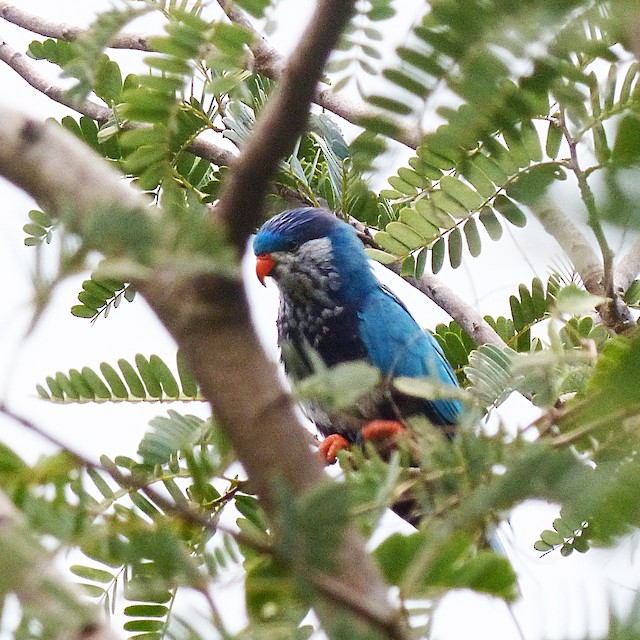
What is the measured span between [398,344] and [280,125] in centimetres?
235

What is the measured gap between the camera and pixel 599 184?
540mm

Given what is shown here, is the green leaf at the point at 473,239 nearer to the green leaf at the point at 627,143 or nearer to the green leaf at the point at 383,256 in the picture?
the green leaf at the point at 383,256

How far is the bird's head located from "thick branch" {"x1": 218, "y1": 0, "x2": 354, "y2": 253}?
246 cm

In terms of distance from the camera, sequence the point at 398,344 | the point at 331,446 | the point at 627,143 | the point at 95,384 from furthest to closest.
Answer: the point at 398,344 < the point at 331,446 < the point at 95,384 < the point at 627,143

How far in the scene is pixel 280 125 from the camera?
2.55 ft

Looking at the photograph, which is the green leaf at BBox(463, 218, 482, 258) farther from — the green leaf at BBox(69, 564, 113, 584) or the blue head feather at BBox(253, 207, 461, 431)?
the green leaf at BBox(69, 564, 113, 584)

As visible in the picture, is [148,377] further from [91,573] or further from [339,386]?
[339,386]

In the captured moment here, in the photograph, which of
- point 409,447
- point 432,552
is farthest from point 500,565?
point 409,447

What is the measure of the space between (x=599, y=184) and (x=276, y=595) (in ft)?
1.72

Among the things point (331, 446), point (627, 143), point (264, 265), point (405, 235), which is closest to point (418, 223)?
point (405, 235)

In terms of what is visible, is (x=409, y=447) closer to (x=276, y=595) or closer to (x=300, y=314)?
(x=276, y=595)

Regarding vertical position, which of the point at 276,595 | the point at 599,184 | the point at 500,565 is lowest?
the point at 276,595

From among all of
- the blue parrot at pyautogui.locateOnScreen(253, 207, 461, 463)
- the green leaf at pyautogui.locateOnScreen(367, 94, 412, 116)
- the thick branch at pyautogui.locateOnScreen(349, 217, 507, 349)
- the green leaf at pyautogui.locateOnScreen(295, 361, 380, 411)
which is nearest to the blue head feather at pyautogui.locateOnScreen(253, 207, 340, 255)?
the blue parrot at pyautogui.locateOnScreen(253, 207, 461, 463)

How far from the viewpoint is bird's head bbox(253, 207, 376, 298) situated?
3287mm
